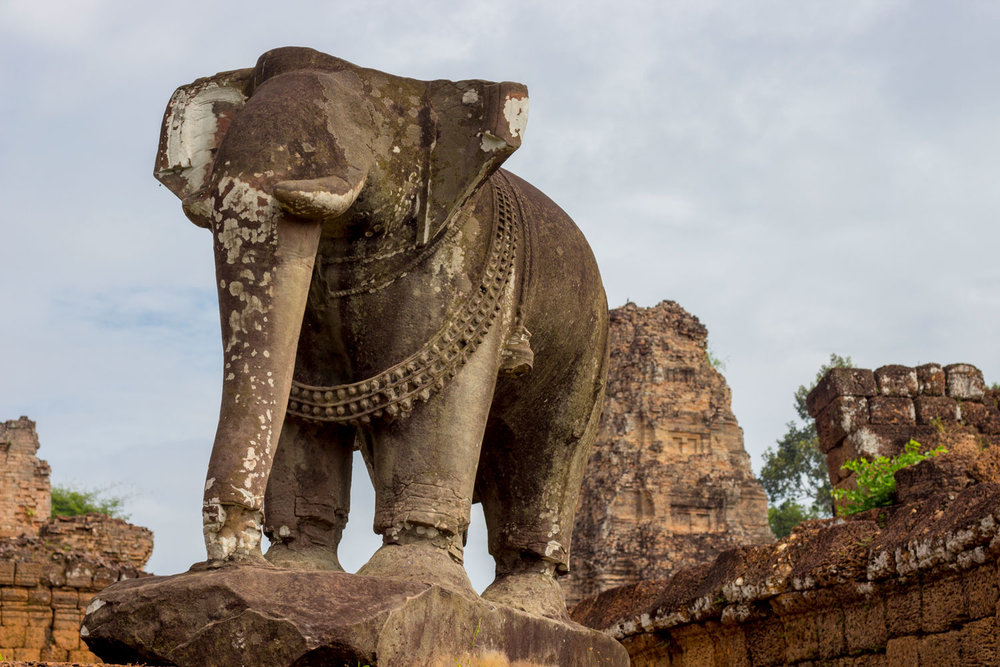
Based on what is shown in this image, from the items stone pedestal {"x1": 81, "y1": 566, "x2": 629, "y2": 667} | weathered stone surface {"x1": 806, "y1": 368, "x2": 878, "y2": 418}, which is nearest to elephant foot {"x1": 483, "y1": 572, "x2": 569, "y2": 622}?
stone pedestal {"x1": 81, "y1": 566, "x2": 629, "y2": 667}

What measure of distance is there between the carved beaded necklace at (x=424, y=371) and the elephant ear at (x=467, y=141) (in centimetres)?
19

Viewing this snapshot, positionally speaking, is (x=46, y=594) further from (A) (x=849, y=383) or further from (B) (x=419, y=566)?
(B) (x=419, y=566)

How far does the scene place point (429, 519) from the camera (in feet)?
12.9

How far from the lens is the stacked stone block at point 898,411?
12391mm

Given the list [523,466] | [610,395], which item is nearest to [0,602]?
[523,466]

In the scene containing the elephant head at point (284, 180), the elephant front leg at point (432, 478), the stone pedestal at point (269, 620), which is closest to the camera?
the stone pedestal at point (269, 620)

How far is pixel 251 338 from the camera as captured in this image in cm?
359

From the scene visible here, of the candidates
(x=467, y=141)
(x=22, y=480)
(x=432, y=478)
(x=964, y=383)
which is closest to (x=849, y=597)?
(x=432, y=478)

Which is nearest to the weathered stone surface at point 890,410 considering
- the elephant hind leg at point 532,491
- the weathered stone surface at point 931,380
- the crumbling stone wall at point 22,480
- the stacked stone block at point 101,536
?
the weathered stone surface at point 931,380

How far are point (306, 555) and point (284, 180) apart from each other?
127cm

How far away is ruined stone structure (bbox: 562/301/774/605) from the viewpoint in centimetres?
2353

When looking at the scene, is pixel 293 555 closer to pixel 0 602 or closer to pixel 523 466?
pixel 523 466

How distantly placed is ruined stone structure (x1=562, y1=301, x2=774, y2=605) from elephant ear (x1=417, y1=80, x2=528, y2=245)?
19.2 m

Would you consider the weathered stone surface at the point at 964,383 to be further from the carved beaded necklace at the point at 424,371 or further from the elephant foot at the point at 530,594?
the carved beaded necklace at the point at 424,371
